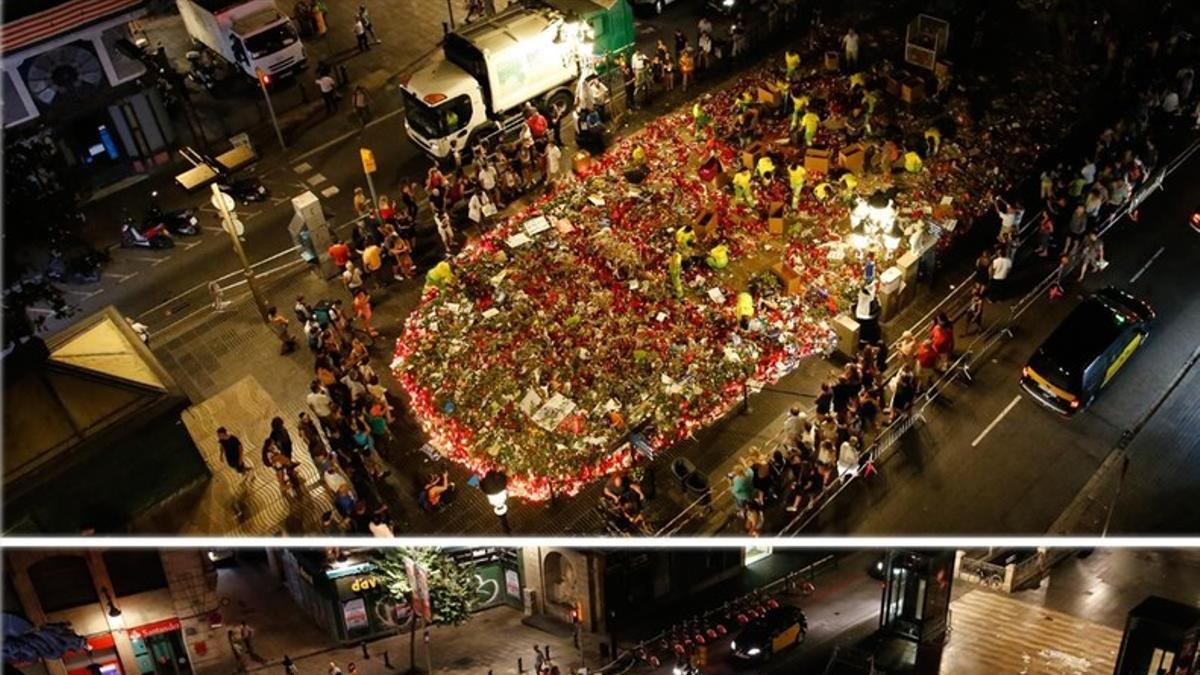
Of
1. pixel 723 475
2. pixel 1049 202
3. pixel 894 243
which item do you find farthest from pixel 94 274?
pixel 1049 202

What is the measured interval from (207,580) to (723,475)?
11850 millimetres

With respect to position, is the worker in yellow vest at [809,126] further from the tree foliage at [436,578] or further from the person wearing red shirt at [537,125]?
the tree foliage at [436,578]

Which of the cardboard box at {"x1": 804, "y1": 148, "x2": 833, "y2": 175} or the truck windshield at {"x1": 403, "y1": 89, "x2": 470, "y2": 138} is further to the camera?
the truck windshield at {"x1": 403, "y1": 89, "x2": 470, "y2": 138}

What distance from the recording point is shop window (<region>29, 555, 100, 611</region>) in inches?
977

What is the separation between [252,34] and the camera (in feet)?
126

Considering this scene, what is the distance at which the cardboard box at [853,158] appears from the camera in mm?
33344

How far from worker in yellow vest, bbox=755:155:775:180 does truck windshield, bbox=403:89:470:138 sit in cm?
877

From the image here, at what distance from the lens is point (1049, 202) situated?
31109 millimetres

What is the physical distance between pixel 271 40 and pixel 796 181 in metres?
18.6

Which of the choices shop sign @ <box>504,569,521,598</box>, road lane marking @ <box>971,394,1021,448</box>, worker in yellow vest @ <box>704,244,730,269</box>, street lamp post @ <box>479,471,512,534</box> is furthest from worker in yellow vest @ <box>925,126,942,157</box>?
street lamp post @ <box>479,471,512,534</box>

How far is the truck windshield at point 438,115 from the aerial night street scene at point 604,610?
13.3m

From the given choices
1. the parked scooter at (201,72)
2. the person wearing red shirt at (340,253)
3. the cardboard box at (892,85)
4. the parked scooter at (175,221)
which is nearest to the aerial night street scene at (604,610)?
the person wearing red shirt at (340,253)

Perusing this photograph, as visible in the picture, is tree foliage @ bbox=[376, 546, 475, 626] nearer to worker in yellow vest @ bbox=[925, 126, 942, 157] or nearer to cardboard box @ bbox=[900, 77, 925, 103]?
worker in yellow vest @ bbox=[925, 126, 942, 157]

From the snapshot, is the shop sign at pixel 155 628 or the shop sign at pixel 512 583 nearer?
the shop sign at pixel 155 628
